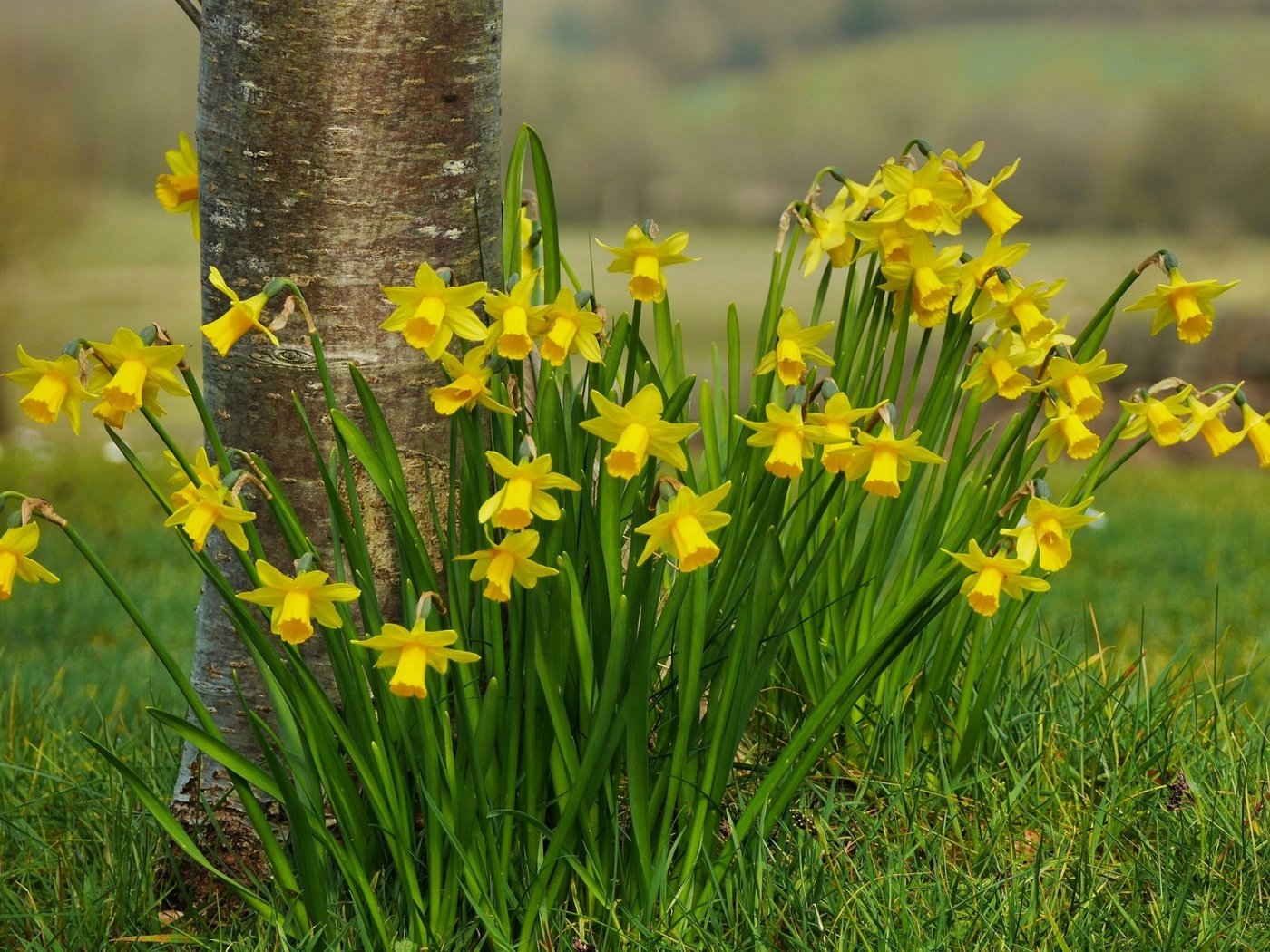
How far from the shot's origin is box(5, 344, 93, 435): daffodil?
130 cm

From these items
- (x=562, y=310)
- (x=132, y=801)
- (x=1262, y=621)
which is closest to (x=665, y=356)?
(x=562, y=310)

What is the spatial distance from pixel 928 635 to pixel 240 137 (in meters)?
1.26

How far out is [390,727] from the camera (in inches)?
59.6

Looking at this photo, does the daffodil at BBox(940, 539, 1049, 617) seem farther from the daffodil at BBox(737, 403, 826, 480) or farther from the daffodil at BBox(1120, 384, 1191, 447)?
the daffodil at BBox(1120, 384, 1191, 447)

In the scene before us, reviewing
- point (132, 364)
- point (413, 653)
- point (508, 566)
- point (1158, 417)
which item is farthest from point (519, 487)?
point (1158, 417)

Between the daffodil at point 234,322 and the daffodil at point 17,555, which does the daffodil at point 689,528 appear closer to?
the daffodil at point 234,322

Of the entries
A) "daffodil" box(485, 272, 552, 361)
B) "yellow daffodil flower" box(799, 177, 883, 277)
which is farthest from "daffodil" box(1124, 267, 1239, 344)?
"daffodil" box(485, 272, 552, 361)

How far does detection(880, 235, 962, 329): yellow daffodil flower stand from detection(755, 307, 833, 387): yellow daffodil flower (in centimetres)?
24

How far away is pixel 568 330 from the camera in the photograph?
1357 mm

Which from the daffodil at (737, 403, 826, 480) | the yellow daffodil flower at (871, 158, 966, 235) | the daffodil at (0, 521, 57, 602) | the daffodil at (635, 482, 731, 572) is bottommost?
the daffodil at (0, 521, 57, 602)

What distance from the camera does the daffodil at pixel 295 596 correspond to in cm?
127

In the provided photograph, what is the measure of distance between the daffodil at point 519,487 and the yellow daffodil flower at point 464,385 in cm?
11

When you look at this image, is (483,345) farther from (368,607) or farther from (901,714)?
(901,714)

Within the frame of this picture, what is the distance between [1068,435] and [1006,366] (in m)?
0.13
